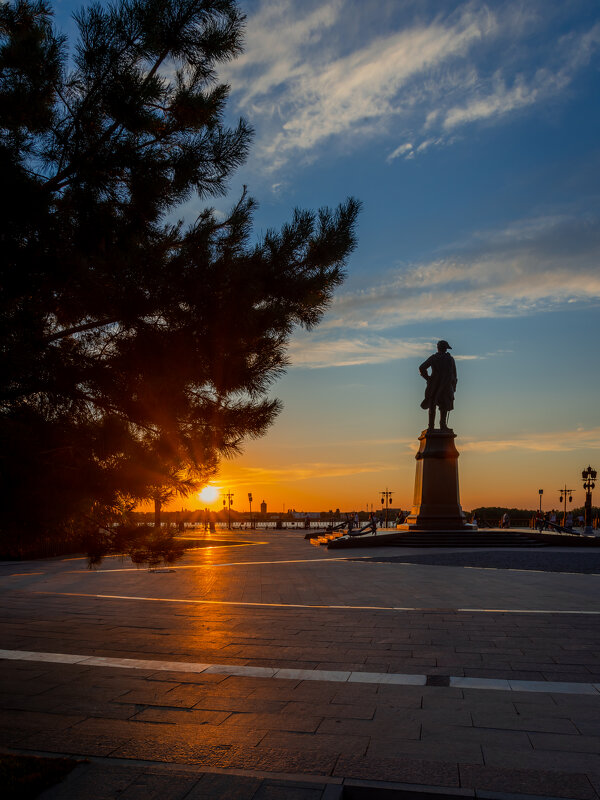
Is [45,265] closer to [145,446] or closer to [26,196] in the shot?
[26,196]

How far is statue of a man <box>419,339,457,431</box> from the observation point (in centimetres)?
→ 2825

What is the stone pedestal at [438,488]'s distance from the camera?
2644 cm

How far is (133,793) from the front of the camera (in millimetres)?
3180

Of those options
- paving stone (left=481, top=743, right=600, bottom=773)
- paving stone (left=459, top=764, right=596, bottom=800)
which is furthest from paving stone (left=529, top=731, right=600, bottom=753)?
paving stone (left=459, top=764, right=596, bottom=800)

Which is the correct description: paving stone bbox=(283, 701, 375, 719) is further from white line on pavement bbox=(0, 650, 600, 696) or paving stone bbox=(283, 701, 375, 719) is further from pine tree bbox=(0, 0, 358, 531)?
pine tree bbox=(0, 0, 358, 531)

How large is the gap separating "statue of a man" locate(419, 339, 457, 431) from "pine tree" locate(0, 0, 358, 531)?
2257 centimetres

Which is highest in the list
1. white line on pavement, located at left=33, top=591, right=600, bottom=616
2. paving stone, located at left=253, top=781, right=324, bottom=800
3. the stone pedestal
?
the stone pedestal

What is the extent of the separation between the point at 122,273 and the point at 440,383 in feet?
80.3

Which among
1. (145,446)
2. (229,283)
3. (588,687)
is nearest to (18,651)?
(145,446)

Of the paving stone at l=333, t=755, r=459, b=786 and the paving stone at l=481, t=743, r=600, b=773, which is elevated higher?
the paving stone at l=481, t=743, r=600, b=773

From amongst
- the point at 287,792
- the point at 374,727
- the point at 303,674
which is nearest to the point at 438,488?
the point at 303,674

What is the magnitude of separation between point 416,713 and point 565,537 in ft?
77.3

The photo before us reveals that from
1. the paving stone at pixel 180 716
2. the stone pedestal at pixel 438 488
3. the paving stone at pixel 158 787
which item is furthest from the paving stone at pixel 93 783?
the stone pedestal at pixel 438 488

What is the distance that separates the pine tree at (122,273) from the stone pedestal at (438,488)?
21444mm
